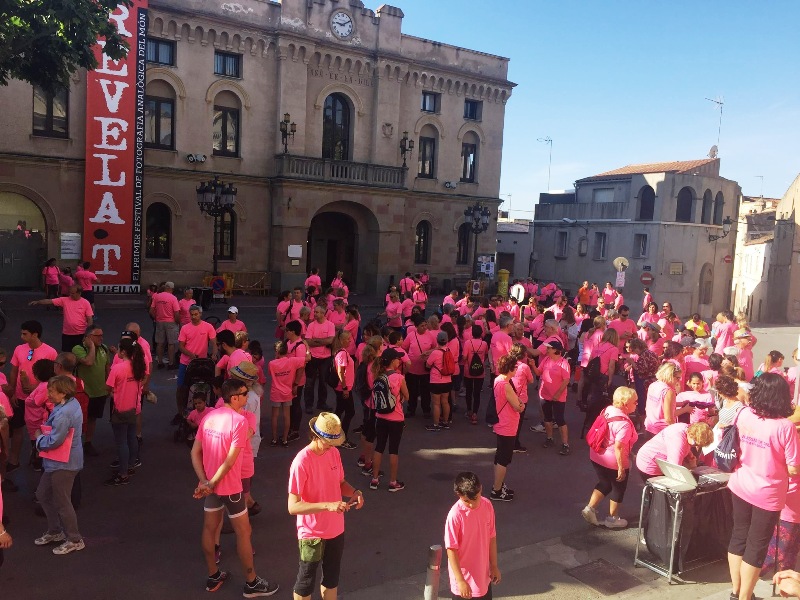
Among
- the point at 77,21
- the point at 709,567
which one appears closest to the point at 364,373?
the point at 709,567

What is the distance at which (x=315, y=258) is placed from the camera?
33281 mm

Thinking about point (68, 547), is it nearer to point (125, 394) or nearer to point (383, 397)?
point (125, 394)

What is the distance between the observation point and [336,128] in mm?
31109

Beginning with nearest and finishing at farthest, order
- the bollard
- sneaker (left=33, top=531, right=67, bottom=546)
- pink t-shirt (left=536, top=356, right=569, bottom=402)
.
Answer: the bollard → sneaker (left=33, top=531, right=67, bottom=546) → pink t-shirt (left=536, top=356, right=569, bottom=402)

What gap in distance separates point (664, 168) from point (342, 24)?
2072cm

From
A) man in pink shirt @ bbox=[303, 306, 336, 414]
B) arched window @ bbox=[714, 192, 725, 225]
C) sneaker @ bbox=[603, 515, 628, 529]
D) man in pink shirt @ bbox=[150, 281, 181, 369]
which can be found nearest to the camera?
sneaker @ bbox=[603, 515, 628, 529]

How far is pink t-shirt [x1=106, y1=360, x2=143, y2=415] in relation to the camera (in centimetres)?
785

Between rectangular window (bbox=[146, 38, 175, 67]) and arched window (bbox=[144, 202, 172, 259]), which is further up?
rectangular window (bbox=[146, 38, 175, 67])

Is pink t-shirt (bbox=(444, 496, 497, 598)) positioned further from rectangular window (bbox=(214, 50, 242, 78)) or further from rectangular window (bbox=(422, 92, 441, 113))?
rectangular window (bbox=(422, 92, 441, 113))

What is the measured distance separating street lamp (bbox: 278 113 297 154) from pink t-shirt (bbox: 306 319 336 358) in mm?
18363

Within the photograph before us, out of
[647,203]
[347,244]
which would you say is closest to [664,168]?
[647,203]

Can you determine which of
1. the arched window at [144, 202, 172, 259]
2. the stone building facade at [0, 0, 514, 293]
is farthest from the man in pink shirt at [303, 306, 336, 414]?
the arched window at [144, 202, 172, 259]

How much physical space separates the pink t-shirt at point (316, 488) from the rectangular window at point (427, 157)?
2951 centimetres

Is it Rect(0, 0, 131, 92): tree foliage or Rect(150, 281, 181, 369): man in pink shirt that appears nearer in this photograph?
Rect(0, 0, 131, 92): tree foliage
